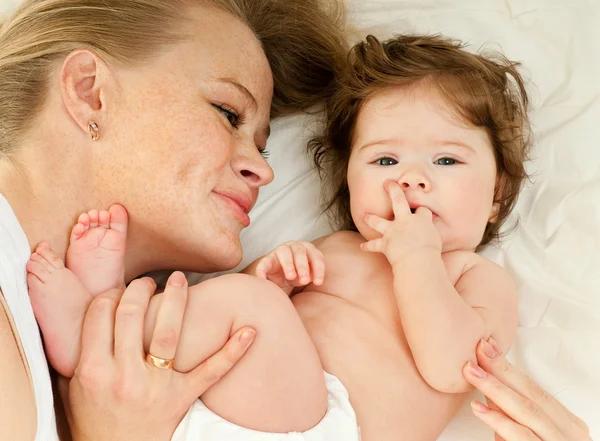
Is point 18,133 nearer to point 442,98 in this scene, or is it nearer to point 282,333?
point 282,333

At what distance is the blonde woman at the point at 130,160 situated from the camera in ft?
4.30

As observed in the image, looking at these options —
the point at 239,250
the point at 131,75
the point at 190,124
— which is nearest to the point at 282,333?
the point at 239,250

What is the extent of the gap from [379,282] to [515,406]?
1.43ft

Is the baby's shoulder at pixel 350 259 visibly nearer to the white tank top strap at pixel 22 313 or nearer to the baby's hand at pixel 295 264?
the baby's hand at pixel 295 264

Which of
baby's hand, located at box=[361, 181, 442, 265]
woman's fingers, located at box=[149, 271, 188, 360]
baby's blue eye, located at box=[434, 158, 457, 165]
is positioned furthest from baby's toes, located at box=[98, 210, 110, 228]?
baby's blue eye, located at box=[434, 158, 457, 165]

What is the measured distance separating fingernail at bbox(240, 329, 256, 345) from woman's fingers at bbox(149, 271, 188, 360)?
0.12m

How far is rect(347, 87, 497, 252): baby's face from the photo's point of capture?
1.61 meters

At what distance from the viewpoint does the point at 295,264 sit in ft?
5.03

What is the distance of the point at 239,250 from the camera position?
1650mm

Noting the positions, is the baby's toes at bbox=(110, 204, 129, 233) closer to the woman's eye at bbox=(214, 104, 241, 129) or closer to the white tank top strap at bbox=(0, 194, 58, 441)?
the white tank top strap at bbox=(0, 194, 58, 441)

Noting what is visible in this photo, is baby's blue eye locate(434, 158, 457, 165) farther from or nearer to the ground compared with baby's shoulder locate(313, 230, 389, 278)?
farther from the ground

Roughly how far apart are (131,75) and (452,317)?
2.81 ft

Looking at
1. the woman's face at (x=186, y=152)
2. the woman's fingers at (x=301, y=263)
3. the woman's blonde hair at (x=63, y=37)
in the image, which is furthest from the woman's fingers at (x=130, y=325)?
the woman's blonde hair at (x=63, y=37)

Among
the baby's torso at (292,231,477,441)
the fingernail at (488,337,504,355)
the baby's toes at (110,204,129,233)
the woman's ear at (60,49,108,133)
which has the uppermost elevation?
the woman's ear at (60,49,108,133)
